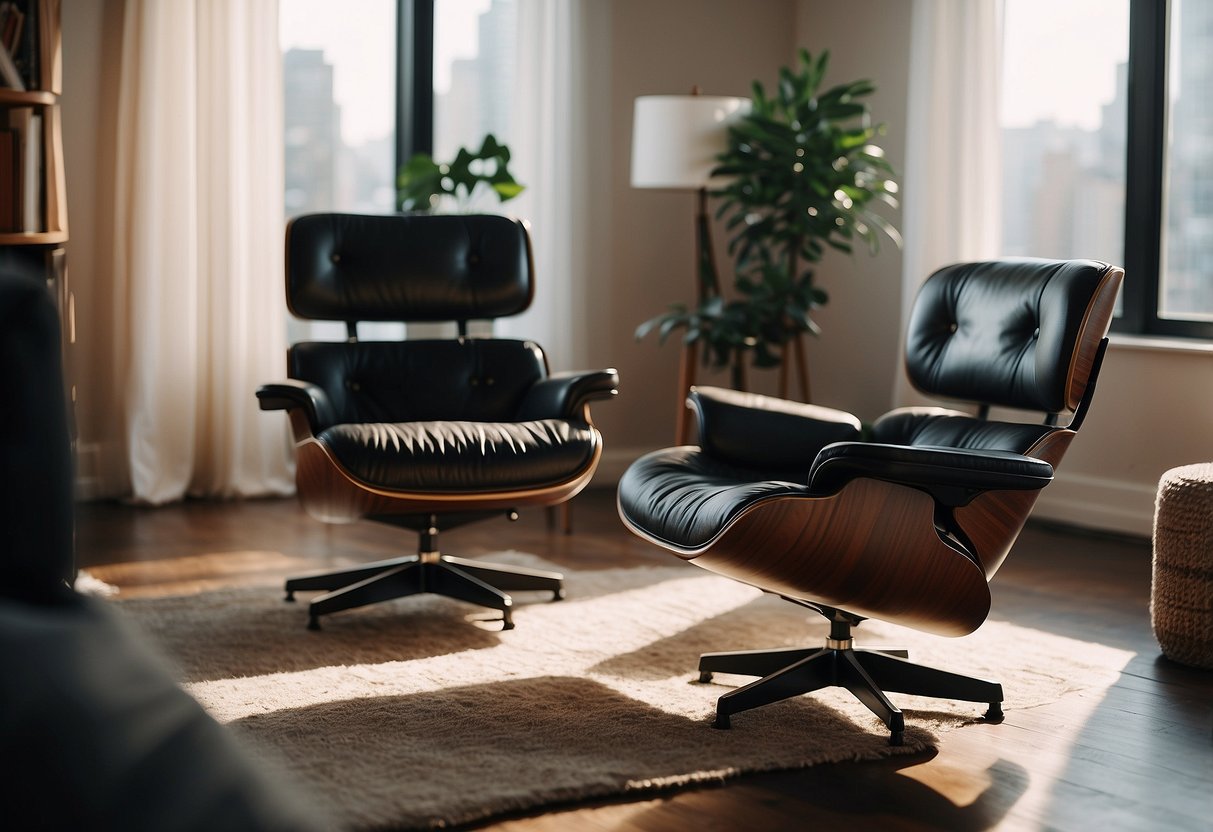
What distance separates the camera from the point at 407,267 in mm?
3264

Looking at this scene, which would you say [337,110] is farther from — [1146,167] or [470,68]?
[1146,167]

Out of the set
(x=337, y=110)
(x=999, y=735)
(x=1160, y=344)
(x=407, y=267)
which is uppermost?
(x=337, y=110)

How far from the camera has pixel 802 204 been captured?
4.26 m

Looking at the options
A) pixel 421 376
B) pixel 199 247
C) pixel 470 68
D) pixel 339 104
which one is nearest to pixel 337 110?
pixel 339 104

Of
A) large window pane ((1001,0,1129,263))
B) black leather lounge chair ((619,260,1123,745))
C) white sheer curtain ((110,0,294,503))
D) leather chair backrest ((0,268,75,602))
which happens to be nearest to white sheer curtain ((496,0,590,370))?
white sheer curtain ((110,0,294,503))

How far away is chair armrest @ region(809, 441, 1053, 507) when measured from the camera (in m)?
2.01

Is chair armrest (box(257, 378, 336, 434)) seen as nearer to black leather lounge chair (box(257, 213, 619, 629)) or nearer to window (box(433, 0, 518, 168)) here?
black leather lounge chair (box(257, 213, 619, 629))

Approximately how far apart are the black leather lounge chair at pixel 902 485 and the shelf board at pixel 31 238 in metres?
1.89

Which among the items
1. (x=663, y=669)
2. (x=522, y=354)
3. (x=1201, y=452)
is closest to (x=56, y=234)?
(x=522, y=354)

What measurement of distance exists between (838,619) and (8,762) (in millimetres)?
2005

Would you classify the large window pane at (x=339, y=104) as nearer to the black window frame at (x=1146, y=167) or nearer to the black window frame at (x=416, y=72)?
the black window frame at (x=416, y=72)

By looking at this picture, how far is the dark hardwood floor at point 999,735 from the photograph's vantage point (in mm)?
1873

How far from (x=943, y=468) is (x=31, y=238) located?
257 cm

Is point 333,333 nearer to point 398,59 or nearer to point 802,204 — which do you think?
point 398,59
